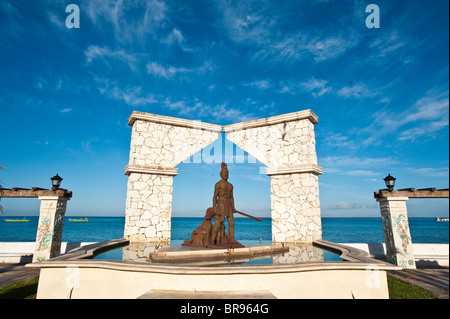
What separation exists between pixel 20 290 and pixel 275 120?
35.9ft

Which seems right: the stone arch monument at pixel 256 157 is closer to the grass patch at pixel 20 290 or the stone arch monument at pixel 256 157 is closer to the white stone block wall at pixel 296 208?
the white stone block wall at pixel 296 208

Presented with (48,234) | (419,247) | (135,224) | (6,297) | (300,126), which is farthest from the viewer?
(300,126)

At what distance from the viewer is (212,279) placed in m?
4.24

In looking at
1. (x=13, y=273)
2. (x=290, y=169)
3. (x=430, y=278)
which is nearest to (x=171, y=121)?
(x=290, y=169)

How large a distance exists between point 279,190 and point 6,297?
9.84 meters

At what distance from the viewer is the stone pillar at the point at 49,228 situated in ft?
25.7

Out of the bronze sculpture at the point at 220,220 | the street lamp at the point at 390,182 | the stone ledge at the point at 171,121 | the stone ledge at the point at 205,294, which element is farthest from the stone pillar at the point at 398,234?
the stone ledge at the point at 171,121

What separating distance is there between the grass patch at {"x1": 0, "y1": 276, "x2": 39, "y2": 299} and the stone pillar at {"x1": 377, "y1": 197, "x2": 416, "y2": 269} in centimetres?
1042

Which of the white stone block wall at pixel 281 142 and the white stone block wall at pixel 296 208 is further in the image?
Answer: the white stone block wall at pixel 281 142

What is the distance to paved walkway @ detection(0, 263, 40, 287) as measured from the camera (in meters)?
6.43

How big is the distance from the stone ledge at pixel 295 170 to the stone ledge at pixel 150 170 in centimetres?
478
